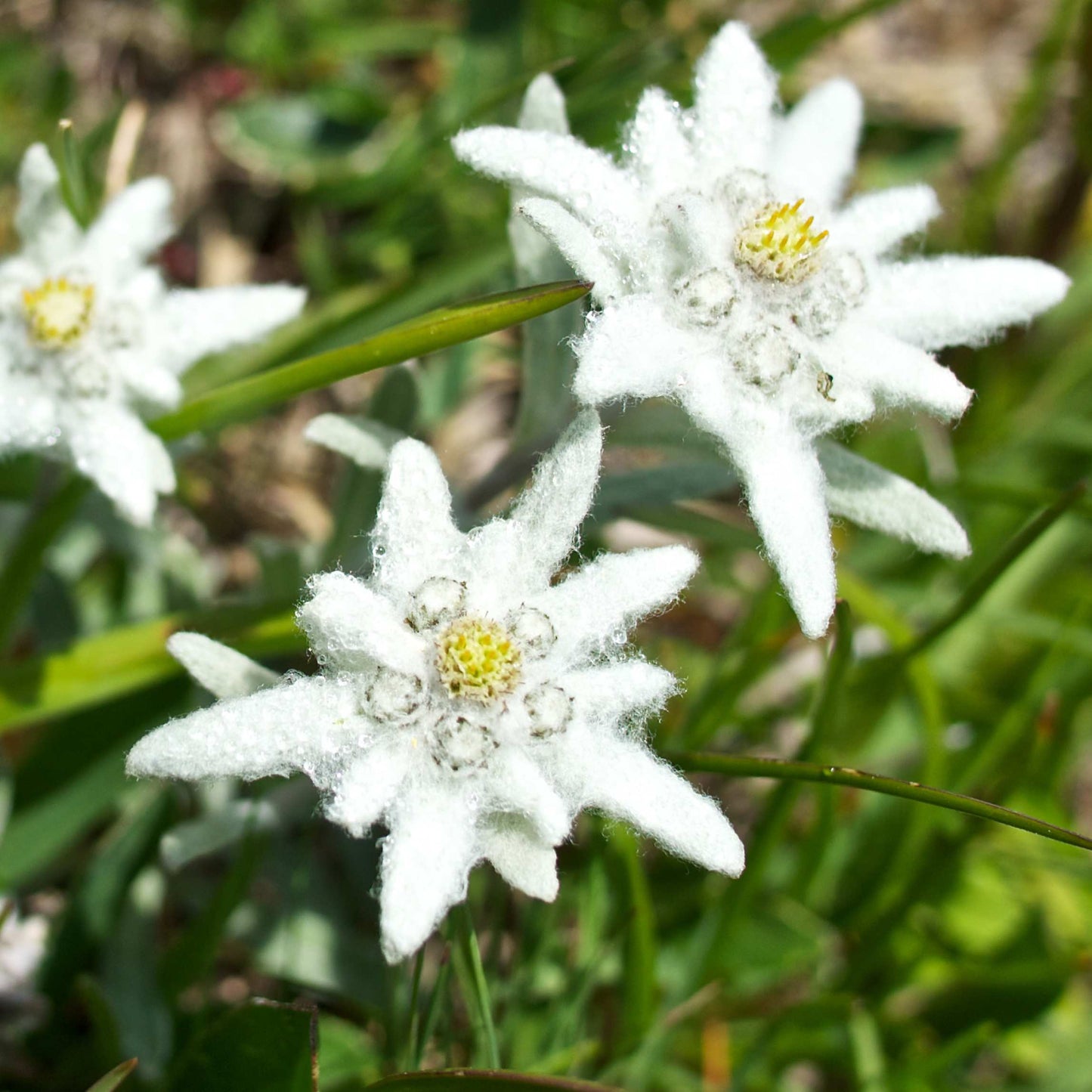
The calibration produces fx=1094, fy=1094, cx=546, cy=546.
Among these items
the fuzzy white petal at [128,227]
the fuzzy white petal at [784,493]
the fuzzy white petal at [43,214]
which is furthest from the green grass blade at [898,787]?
the fuzzy white petal at [43,214]

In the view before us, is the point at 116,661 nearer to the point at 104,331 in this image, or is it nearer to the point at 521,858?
the point at 104,331

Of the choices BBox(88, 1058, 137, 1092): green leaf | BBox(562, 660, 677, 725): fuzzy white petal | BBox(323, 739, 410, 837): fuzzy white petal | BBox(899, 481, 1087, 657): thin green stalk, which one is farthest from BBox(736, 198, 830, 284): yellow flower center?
BBox(88, 1058, 137, 1092): green leaf

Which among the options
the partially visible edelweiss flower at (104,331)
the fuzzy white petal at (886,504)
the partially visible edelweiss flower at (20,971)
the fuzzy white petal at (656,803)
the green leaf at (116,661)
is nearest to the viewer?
the fuzzy white petal at (656,803)

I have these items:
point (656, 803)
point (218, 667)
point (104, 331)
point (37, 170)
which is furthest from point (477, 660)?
point (37, 170)

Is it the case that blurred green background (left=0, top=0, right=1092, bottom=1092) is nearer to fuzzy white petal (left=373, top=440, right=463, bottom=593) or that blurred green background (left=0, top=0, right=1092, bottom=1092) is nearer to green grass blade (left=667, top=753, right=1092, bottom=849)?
green grass blade (left=667, top=753, right=1092, bottom=849)

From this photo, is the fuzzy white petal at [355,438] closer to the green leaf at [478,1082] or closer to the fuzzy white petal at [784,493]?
the fuzzy white petal at [784,493]

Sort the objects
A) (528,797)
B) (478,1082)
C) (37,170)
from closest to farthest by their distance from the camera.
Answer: (478,1082)
(528,797)
(37,170)
